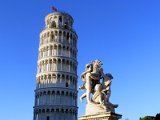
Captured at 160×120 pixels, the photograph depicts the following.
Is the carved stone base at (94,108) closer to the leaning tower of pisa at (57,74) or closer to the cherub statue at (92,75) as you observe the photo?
the cherub statue at (92,75)

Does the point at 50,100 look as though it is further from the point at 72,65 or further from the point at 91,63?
the point at 91,63

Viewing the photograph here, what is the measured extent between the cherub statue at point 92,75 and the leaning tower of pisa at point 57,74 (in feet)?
195

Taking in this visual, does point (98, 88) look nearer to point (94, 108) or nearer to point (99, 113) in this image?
point (94, 108)

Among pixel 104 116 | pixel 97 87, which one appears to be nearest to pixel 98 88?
pixel 97 87

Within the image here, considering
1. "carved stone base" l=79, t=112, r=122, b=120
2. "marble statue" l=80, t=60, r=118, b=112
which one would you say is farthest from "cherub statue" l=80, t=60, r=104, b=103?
"carved stone base" l=79, t=112, r=122, b=120

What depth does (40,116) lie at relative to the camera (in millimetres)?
70250

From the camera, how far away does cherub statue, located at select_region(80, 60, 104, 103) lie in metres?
10.4

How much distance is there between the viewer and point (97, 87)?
1002cm

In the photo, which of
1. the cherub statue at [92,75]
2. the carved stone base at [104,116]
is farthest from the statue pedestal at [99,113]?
the cherub statue at [92,75]

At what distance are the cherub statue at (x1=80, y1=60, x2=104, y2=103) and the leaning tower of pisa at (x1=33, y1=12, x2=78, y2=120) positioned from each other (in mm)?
59400

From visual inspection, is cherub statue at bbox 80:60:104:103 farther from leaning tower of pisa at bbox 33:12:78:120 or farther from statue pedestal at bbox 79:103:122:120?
leaning tower of pisa at bbox 33:12:78:120

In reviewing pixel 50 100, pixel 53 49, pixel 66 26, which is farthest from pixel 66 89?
pixel 66 26

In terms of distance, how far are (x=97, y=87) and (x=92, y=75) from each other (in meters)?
0.53

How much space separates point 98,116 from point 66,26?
69.8m
